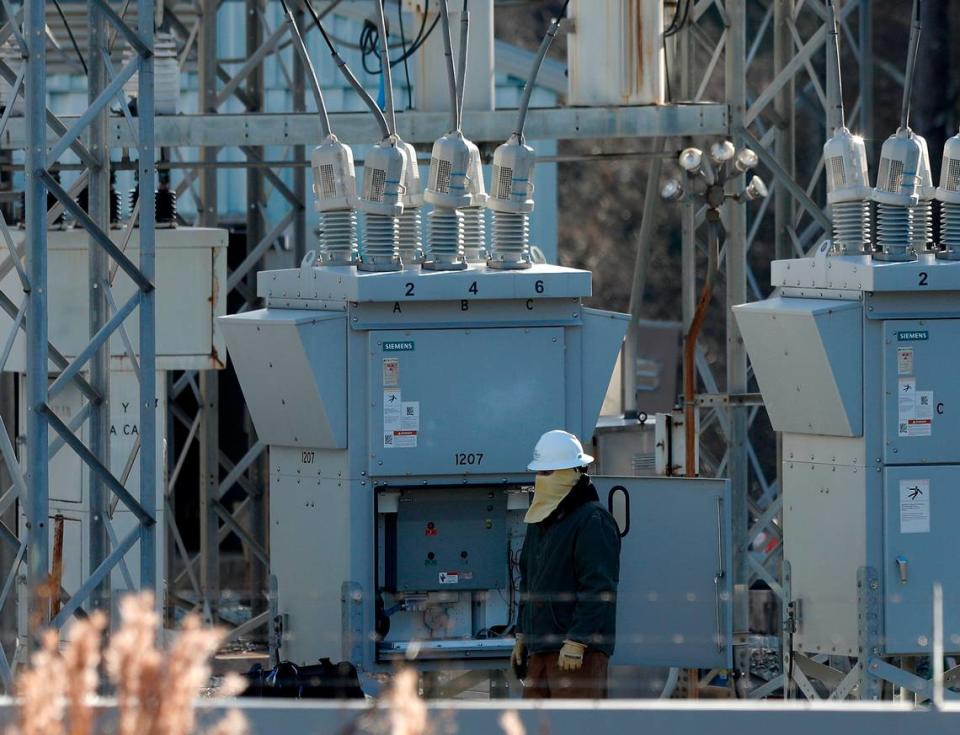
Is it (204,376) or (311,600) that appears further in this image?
(204,376)

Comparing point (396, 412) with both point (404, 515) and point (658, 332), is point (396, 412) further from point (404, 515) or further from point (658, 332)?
point (658, 332)

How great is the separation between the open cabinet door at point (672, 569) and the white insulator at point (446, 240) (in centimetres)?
128

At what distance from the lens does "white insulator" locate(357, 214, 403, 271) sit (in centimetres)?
881

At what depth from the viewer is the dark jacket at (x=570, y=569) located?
8078mm

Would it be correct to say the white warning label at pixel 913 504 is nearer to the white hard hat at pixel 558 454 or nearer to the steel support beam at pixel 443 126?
the white hard hat at pixel 558 454

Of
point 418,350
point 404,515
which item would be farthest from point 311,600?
point 418,350

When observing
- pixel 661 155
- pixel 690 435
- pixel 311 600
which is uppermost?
pixel 661 155

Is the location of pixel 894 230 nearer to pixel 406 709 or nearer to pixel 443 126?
pixel 443 126

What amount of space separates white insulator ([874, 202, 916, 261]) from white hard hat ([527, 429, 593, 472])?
177cm

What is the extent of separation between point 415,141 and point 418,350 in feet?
9.25

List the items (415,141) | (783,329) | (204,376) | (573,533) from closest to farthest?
(573,533)
(783,329)
(415,141)
(204,376)

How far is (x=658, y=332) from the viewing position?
21.0 meters

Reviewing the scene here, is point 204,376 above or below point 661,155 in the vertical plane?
below

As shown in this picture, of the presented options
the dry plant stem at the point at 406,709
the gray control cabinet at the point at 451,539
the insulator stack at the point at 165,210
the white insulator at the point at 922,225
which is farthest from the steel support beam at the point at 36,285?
the dry plant stem at the point at 406,709
